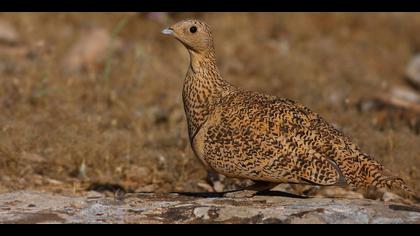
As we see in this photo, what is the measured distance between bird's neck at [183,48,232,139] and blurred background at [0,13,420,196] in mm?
1368

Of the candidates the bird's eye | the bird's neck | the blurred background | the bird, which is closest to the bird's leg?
the bird

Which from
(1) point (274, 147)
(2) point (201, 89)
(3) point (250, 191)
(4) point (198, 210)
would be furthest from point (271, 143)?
(2) point (201, 89)

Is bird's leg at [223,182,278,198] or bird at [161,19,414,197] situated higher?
bird at [161,19,414,197]

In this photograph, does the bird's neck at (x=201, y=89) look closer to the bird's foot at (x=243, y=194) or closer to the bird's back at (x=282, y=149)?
the bird's back at (x=282, y=149)

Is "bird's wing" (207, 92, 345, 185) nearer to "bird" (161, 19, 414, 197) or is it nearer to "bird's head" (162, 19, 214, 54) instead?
"bird" (161, 19, 414, 197)

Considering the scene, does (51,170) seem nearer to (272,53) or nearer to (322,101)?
(322,101)

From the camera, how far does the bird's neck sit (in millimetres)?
5969

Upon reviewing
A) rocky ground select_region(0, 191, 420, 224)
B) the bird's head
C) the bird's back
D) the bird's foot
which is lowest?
rocky ground select_region(0, 191, 420, 224)

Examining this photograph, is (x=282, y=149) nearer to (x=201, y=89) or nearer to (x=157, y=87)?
(x=201, y=89)

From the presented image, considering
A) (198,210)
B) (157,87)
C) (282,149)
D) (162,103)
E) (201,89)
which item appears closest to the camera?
(198,210)

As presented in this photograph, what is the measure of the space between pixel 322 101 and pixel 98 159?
3.82 metres

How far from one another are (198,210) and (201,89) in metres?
1.44

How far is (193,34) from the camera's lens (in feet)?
20.3

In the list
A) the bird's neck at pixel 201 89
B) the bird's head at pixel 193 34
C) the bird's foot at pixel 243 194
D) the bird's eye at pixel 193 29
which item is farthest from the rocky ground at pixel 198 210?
the bird's eye at pixel 193 29
